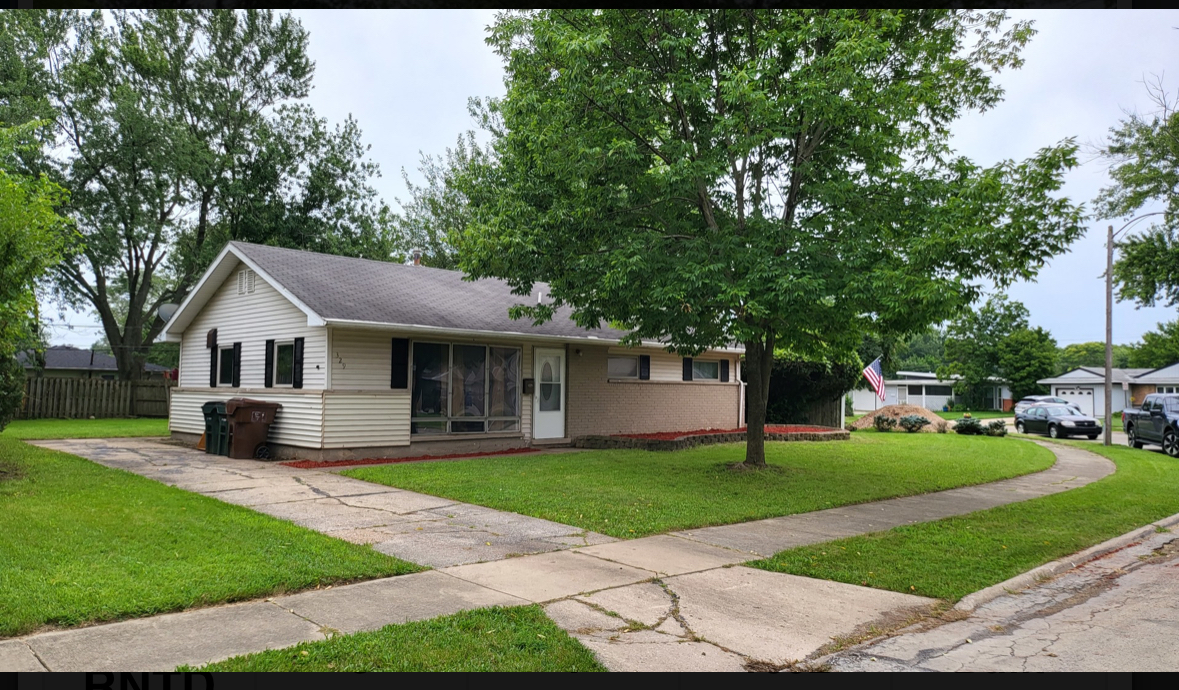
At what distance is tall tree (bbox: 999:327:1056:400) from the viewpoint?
53.7 meters

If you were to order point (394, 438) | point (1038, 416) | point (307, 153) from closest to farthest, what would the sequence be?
point (394, 438), point (1038, 416), point (307, 153)

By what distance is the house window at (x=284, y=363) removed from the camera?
16.0m

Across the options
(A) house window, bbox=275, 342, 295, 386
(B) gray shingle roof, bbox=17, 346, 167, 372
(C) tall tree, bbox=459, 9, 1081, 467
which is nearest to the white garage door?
(C) tall tree, bbox=459, 9, 1081, 467

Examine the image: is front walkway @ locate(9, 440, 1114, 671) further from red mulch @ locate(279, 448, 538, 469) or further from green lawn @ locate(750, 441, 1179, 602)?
red mulch @ locate(279, 448, 538, 469)

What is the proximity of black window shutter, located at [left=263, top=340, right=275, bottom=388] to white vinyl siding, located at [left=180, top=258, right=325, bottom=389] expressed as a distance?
6.2 inches

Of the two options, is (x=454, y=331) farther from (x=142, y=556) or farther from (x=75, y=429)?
(x=75, y=429)

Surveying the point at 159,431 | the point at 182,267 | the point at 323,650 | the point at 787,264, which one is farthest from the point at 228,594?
the point at 182,267

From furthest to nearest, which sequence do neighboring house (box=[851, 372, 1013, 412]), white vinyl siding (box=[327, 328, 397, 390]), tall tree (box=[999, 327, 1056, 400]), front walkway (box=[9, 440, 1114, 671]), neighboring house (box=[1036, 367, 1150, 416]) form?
neighboring house (box=[851, 372, 1013, 412]) < tall tree (box=[999, 327, 1056, 400]) < neighboring house (box=[1036, 367, 1150, 416]) < white vinyl siding (box=[327, 328, 397, 390]) < front walkway (box=[9, 440, 1114, 671])

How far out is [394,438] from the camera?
15680 mm

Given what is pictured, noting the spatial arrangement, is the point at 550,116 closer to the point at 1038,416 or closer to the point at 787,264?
the point at 787,264

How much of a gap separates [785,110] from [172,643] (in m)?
10.1

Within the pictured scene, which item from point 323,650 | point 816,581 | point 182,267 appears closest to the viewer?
point 323,650

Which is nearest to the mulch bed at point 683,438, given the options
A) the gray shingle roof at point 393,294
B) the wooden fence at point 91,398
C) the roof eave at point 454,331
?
the roof eave at point 454,331

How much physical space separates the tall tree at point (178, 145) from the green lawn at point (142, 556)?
76.3 feet
